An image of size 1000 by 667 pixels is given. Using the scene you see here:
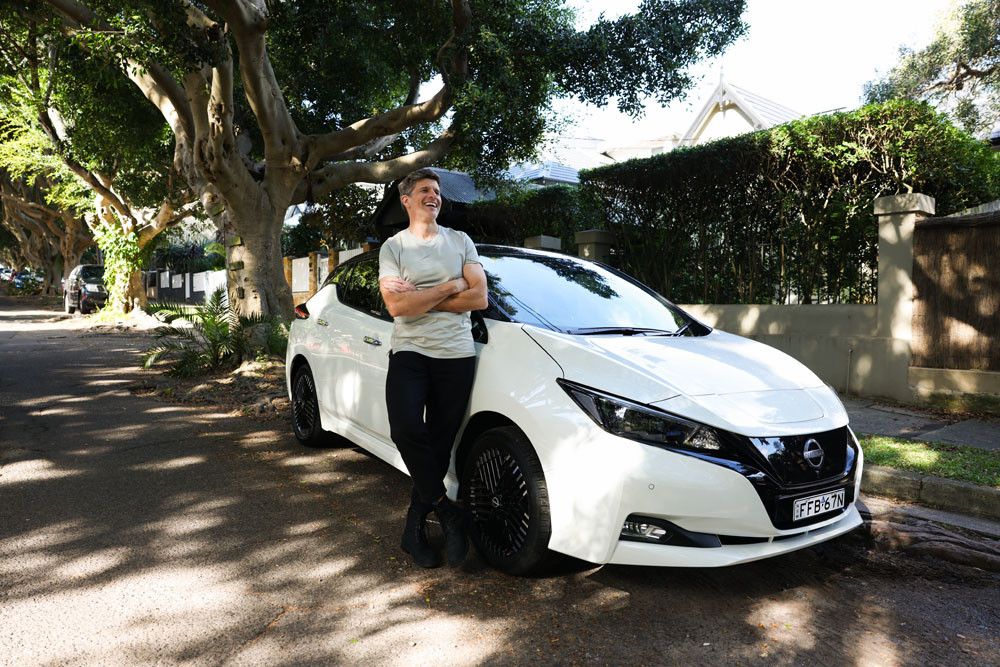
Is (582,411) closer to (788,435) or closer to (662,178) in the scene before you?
(788,435)

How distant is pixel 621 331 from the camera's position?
3.98 m

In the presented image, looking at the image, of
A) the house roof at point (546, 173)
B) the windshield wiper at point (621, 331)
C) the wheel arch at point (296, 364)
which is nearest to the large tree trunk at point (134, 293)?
the house roof at point (546, 173)

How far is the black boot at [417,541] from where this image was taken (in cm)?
362

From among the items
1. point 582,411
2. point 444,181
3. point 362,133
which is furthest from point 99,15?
point 582,411

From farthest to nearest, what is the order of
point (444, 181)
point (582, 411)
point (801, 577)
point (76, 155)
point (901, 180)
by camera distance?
point (76, 155)
point (444, 181)
point (901, 180)
point (801, 577)
point (582, 411)

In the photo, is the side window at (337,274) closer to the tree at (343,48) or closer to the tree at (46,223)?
the tree at (343,48)

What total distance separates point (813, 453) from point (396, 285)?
208 centimetres

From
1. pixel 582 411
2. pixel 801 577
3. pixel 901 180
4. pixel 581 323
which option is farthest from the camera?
pixel 901 180

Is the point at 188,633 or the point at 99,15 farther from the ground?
the point at 99,15

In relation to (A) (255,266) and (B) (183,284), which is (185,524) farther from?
(B) (183,284)

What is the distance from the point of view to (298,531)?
4.11 meters

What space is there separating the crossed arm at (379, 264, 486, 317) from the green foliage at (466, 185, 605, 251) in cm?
726

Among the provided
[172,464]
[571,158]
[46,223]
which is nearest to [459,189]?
[172,464]

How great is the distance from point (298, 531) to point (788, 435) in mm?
2656
